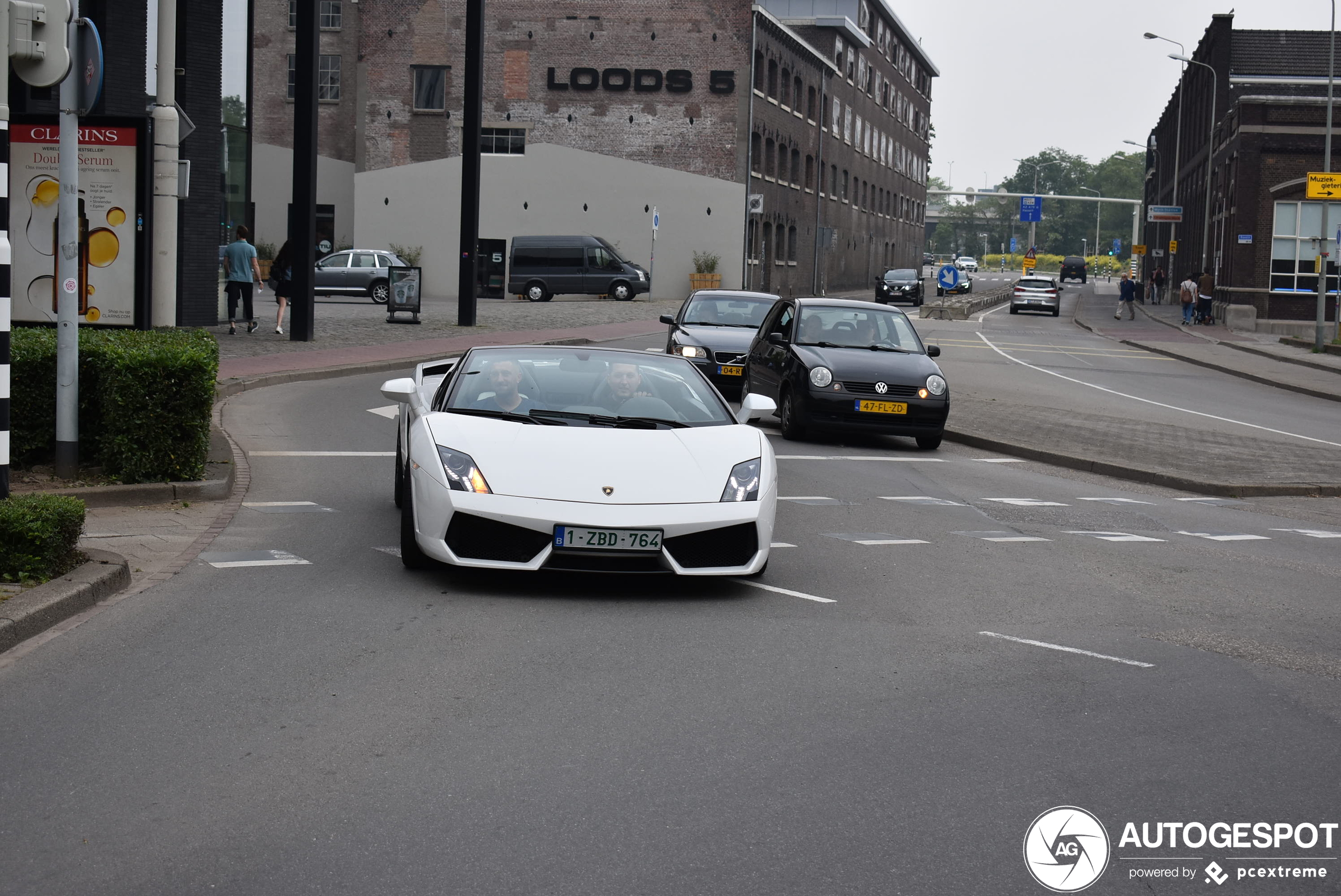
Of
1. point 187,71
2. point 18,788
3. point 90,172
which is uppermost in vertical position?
point 187,71

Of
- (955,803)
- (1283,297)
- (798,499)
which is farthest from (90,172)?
(1283,297)

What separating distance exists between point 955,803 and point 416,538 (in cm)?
390

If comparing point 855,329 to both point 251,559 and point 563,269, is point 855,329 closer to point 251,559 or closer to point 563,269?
point 251,559

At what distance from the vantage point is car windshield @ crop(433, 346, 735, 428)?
830 cm

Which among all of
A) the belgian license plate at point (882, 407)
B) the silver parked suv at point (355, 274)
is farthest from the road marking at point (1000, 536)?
the silver parked suv at point (355, 274)

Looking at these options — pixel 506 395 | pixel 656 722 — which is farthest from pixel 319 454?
pixel 656 722

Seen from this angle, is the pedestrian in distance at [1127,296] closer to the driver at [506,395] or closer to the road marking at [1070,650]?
the driver at [506,395]

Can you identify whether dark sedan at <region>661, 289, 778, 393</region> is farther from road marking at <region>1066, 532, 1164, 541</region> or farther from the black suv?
the black suv

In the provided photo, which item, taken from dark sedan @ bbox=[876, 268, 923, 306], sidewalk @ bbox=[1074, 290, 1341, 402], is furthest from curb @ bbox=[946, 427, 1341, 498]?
dark sedan @ bbox=[876, 268, 923, 306]

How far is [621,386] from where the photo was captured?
341 inches

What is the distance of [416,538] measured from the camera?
25.3 feet

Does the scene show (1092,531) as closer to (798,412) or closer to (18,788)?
(798,412)

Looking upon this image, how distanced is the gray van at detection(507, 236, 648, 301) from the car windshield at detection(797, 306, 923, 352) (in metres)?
35.2

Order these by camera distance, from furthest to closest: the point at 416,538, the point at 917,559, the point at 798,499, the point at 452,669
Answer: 1. the point at 798,499
2. the point at 917,559
3. the point at 416,538
4. the point at 452,669
